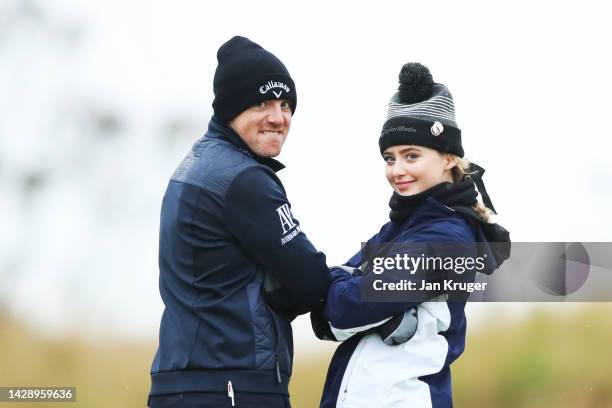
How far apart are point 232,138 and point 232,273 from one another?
330 mm

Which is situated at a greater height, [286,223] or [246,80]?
[246,80]

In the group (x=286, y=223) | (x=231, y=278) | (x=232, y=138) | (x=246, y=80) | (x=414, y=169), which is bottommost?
(x=231, y=278)

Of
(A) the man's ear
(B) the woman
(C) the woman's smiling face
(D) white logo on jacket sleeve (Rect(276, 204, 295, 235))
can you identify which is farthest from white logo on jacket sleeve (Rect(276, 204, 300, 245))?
(A) the man's ear

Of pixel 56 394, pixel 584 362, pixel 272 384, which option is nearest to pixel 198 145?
pixel 272 384

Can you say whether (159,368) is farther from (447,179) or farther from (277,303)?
(447,179)

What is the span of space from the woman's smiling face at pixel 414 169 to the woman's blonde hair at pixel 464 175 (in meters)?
0.03

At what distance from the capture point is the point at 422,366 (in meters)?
2.30

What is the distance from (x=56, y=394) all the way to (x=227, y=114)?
7.28 ft

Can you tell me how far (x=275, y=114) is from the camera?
2.49 m

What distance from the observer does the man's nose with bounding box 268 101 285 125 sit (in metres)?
2.48

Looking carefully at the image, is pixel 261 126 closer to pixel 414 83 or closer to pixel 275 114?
pixel 275 114

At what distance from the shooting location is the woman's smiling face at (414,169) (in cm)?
244

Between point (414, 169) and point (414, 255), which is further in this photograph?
point (414, 169)

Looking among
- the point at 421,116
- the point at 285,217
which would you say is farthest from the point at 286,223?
the point at 421,116
